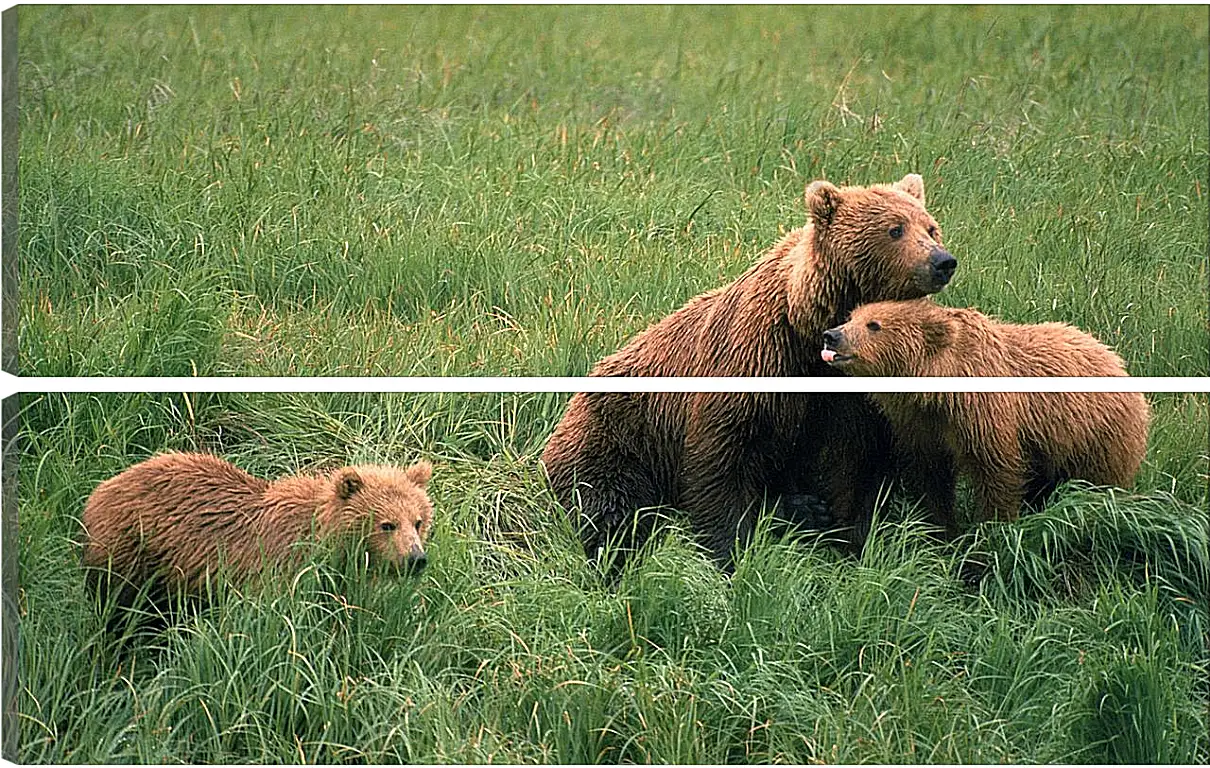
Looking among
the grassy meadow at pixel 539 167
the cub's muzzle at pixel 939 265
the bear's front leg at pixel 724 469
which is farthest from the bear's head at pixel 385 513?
the cub's muzzle at pixel 939 265

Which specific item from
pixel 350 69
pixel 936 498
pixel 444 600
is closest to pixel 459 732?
pixel 444 600

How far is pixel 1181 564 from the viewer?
169 cm

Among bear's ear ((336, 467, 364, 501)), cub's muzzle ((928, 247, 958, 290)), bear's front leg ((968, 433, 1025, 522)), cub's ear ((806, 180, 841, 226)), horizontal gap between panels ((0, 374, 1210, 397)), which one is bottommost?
bear's ear ((336, 467, 364, 501))

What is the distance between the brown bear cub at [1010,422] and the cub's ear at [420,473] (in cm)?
40

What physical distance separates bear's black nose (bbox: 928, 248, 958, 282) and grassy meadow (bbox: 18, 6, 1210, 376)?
62 millimetres

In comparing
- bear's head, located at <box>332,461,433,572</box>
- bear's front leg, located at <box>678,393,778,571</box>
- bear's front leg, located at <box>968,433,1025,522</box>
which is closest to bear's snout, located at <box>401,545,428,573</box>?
bear's head, located at <box>332,461,433,572</box>

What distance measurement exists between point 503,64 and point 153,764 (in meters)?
0.77

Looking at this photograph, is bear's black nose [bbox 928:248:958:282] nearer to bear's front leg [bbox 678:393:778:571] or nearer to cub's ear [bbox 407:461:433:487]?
bear's front leg [bbox 678:393:778:571]

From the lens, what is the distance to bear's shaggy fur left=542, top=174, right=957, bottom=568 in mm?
1624

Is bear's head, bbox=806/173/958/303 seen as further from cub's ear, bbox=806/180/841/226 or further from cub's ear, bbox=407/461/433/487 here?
cub's ear, bbox=407/461/433/487

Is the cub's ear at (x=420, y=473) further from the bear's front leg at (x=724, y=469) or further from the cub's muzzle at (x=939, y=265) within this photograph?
the cub's muzzle at (x=939, y=265)

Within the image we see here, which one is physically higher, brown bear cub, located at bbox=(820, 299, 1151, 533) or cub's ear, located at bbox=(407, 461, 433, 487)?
brown bear cub, located at bbox=(820, 299, 1151, 533)

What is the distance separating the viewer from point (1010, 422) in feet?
5.49

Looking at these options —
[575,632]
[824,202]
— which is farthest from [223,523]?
[824,202]
